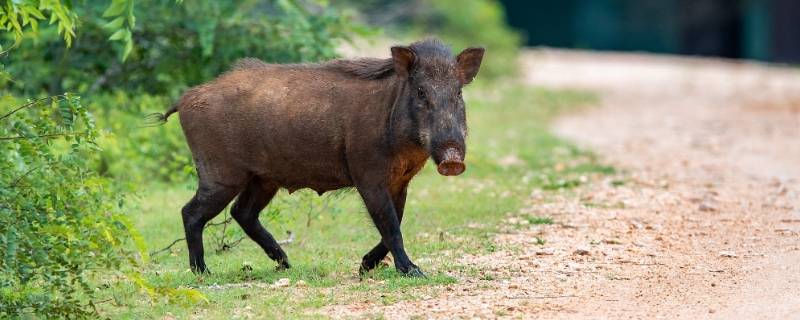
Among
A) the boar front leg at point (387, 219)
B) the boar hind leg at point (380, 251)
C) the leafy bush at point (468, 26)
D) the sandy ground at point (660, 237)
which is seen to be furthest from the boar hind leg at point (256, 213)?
the leafy bush at point (468, 26)

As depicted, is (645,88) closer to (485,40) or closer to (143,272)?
(485,40)

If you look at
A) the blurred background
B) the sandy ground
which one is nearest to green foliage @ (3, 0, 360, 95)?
the sandy ground

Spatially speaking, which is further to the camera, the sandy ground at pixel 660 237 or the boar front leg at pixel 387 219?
the boar front leg at pixel 387 219

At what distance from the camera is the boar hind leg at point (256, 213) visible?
8039mm

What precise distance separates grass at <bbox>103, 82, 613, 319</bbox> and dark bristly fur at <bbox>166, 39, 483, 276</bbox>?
29cm

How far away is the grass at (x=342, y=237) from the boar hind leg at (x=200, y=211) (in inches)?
4.5

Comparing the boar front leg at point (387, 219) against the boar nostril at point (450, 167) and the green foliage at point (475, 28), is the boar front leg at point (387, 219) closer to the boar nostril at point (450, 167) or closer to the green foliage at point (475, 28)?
the boar nostril at point (450, 167)

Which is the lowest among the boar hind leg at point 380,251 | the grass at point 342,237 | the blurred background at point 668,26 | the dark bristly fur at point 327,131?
the blurred background at point 668,26

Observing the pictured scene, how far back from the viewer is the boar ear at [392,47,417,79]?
736 cm

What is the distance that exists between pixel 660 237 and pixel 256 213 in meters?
2.82

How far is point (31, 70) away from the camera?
1205 centimetres

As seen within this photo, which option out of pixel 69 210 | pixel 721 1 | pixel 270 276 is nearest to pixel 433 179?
pixel 270 276

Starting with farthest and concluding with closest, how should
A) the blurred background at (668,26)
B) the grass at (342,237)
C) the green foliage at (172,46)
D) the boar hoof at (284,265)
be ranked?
the blurred background at (668,26) < the green foliage at (172,46) < the boar hoof at (284,265) < the grass at (342,237)

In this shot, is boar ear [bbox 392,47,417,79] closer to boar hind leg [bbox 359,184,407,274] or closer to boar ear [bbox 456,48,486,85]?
boar ear [bbox 456,48,486,85]
